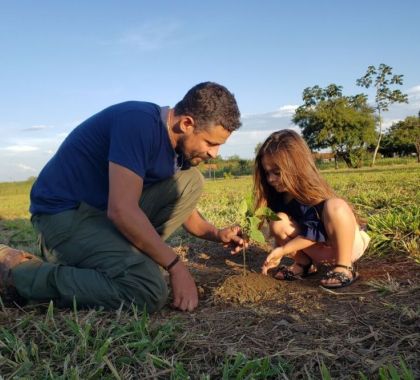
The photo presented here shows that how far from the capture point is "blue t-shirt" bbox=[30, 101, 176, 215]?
2527 millimetres

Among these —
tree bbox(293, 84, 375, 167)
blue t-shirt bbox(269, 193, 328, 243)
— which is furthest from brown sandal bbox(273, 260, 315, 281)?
tree bbox(293, 84, 375, 167)

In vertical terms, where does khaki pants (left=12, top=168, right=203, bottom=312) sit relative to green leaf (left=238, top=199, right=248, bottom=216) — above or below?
below

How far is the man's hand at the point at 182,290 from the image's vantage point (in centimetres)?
235

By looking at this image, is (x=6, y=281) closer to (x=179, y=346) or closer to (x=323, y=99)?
(x=179, y=346)

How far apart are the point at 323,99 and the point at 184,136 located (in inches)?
1810

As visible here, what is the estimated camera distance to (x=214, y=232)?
10.1ft

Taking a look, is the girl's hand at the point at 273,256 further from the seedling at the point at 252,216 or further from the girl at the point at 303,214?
the seedling at the point at 252,216

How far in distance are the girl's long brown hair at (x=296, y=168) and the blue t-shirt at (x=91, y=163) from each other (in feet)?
2.13

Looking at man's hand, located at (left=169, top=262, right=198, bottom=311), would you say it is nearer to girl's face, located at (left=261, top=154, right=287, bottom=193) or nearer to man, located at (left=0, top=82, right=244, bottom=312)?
man, located at (left=0, top=82, right=244, bottom=312)

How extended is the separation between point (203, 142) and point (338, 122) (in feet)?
139

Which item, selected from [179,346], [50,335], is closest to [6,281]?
[50,335]

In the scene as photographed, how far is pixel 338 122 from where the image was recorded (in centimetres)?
4288

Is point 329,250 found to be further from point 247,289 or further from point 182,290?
point 182,290

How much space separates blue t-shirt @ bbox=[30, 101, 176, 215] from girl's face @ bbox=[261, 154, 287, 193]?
60 centimetres
